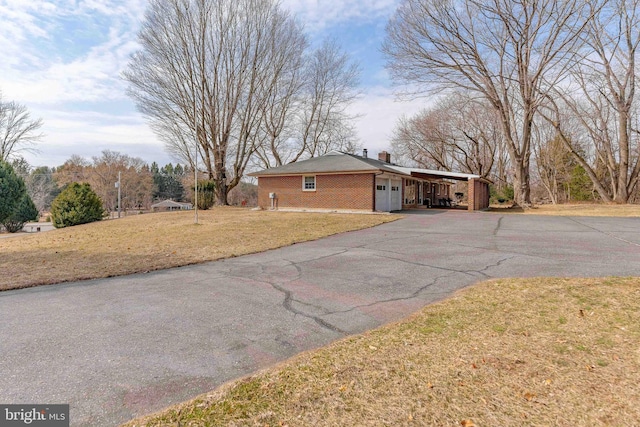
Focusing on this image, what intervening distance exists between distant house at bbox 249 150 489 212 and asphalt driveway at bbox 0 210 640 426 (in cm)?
1085

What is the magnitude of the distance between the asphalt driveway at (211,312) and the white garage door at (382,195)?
11.2 meters

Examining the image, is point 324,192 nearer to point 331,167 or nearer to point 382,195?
point 331,167

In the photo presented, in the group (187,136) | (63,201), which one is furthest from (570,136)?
(63,201)

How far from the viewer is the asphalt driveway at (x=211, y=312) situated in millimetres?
2473

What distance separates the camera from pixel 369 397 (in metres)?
2.19

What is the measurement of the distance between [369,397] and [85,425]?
1767 mm

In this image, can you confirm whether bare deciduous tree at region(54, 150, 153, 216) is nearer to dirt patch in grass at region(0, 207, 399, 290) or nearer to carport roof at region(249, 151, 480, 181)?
carport roof at region(249, 151, 480, 181)

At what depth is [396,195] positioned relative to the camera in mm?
21500

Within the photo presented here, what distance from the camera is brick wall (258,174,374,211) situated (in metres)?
18.7

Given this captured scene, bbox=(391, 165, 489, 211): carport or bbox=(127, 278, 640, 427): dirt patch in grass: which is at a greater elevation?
bbox=(391, 165, 489, 211): carport

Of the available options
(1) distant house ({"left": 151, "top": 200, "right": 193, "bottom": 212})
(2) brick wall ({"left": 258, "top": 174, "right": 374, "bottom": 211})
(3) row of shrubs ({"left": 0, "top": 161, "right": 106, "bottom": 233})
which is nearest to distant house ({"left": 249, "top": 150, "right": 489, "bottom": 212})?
(2) brick wall ({"left": 258, "top": 174, "right": 374, "bottom": 211})

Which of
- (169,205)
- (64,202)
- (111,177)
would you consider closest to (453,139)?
(64,202)

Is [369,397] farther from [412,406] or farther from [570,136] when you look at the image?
[570,136]

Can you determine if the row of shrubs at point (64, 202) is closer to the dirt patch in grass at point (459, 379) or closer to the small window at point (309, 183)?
the small window at point (309, 183)
